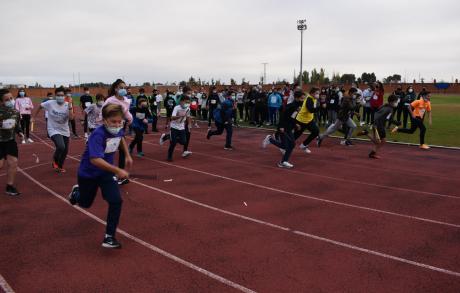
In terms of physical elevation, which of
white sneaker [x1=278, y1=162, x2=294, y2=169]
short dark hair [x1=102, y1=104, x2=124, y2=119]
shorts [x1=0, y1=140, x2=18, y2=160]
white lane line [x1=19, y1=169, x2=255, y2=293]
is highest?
short dark hair [x1=102, y1=104, x2=124, y2=119]

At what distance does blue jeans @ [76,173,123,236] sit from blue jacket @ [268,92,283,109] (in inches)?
591

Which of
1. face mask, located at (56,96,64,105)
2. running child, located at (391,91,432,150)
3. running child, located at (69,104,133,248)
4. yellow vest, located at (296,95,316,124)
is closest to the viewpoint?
running child, located at (69,104,133,248)

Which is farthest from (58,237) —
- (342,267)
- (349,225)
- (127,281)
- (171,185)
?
(349,225)

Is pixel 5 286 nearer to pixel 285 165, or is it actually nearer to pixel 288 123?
pixel 285 165

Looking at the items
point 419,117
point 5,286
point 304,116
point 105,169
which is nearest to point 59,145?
point 105,169

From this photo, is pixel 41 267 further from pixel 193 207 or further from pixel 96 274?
pixel 193 207

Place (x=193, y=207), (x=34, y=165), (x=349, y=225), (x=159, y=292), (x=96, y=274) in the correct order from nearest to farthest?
1. (x=159, y=292)
2. (x=96, y=274)
3. (x=349, y=225)
4. (x=193, y=207)
5. (x=34, y=165)

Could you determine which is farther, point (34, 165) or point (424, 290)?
point (34, 165)

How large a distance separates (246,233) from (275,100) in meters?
14.2

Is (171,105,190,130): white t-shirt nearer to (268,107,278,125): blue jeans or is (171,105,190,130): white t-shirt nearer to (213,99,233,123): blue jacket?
(213,99,233,123): blue jacket

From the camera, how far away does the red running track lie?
4.28 metres

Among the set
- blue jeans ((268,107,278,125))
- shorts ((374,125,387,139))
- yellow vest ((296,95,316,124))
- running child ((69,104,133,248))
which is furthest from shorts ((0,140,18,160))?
blue jeans ((268,107,278,125))

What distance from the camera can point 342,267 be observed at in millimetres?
4551

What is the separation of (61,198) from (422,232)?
20.3 ft
